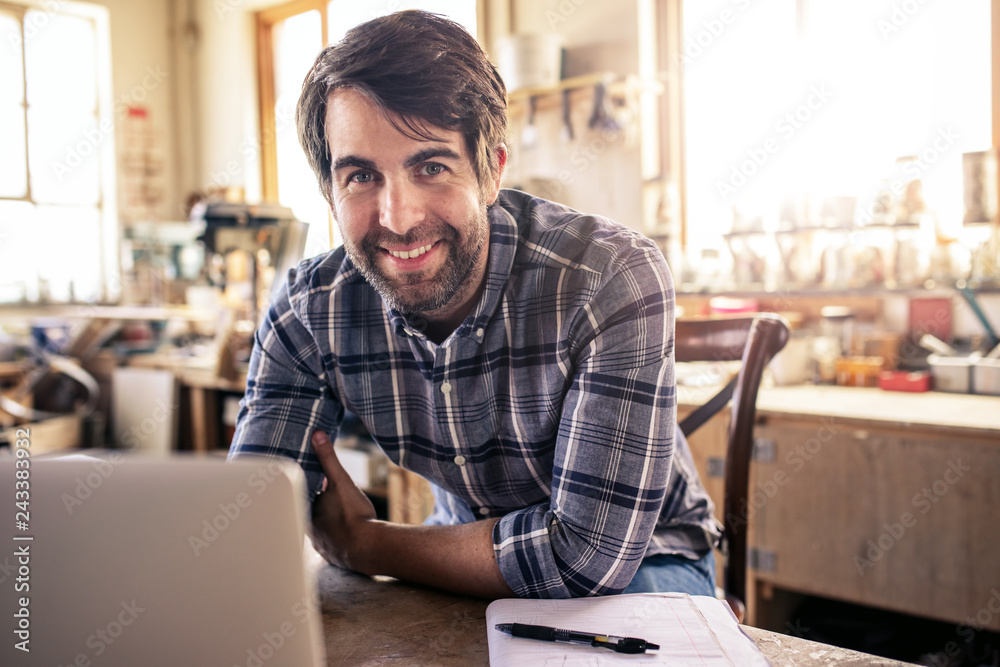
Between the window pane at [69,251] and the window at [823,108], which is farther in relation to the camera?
the window pane at [69,251]

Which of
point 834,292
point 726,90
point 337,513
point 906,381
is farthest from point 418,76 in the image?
point 726,90

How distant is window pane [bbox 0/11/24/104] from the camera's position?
4602 mm

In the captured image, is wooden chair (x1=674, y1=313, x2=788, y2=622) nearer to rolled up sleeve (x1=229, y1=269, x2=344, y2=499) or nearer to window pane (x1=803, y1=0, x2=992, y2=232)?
rolled up sleeve (x1=229, y1=269, x2=344, y2=499)

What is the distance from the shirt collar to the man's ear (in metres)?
0.03

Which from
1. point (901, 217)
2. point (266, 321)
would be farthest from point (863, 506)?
point (266, 321)

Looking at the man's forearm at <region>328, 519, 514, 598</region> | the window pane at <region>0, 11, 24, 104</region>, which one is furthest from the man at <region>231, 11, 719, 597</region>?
the window pane at <region>0, 11, 24, 104</region>

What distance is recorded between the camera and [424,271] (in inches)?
41.6

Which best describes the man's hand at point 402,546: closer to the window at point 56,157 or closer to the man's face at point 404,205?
the man's face at point 404,205

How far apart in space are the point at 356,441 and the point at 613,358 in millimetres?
1815

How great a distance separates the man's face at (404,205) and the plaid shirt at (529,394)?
54mm

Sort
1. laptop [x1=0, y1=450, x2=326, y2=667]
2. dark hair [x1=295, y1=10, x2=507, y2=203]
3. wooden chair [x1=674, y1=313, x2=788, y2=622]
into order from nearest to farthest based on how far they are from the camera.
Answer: laptop [x1=0, y1=450, x2=326, y2=667], dark hair [x1=295, y1=10, x2=507, y2=203], wooden chair [x1=674, y1=313, x2=788, y2=622]

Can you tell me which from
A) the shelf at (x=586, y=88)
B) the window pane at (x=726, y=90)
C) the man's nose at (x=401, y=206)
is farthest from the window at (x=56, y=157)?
the man's nose at (x=401, y=206)

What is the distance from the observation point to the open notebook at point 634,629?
67cm

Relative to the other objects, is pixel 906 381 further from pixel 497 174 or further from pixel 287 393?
pixel 287 393
